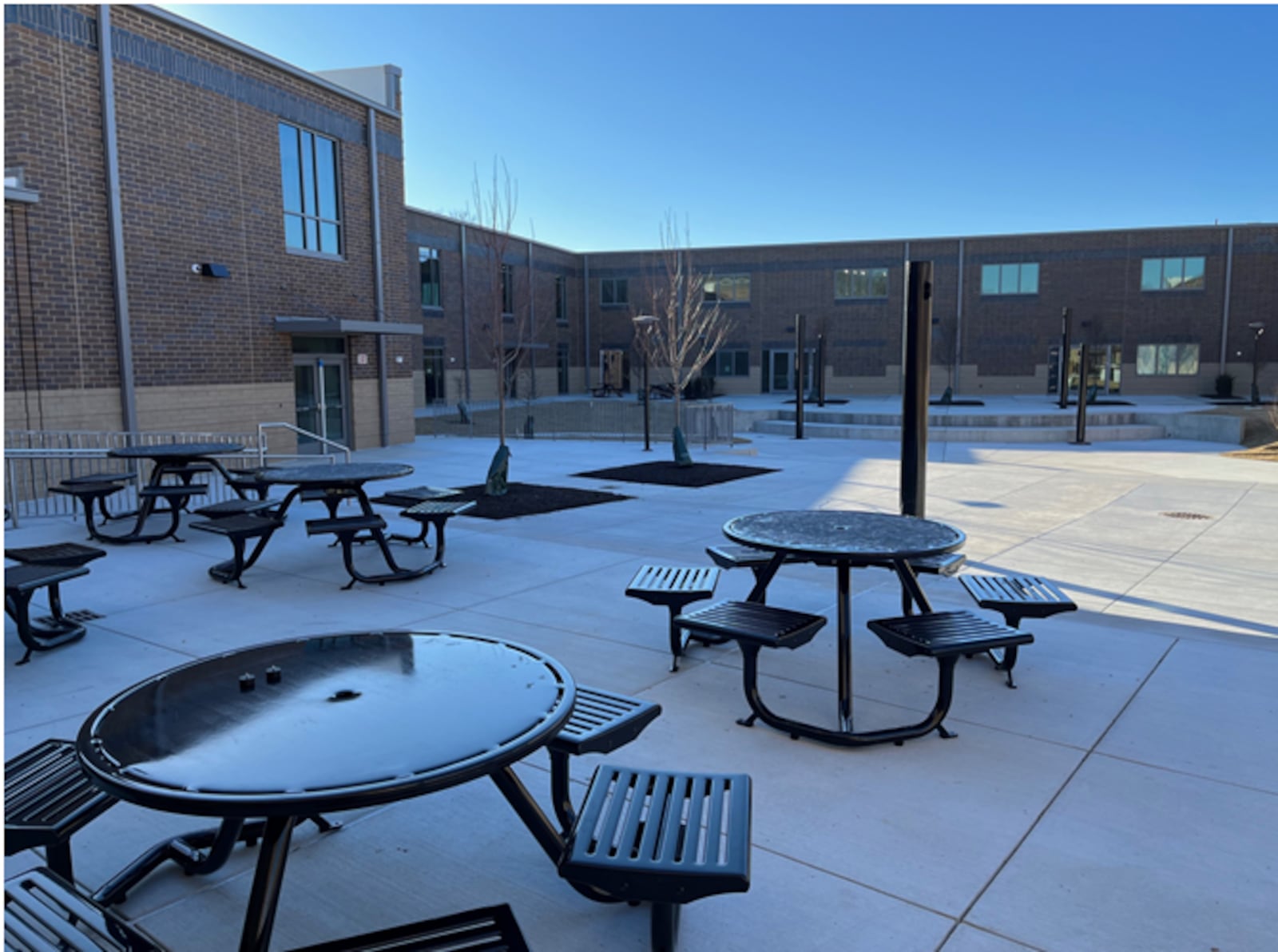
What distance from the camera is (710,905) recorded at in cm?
322

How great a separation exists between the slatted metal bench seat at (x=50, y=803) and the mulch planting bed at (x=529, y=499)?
6.82m

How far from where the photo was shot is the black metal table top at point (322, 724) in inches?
94.0

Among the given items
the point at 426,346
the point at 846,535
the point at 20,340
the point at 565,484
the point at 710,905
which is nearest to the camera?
the point at 710,905

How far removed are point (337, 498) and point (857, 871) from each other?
6.58m

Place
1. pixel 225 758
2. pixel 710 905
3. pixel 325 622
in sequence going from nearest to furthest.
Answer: pixel 225 758, pixel 710 905, pixel 325 622

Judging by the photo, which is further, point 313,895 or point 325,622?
point 325,622

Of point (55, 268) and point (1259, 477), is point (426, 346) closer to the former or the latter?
point (55, 268)

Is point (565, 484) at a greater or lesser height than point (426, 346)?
lesser

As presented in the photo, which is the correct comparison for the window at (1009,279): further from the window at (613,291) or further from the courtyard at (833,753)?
the courtyard at (833,753)

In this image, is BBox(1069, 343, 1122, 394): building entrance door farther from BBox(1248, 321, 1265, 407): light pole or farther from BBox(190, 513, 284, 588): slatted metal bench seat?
BBox(190, 513, 284, 588): slatted metal bench seat

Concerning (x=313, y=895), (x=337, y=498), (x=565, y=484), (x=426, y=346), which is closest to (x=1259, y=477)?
(x=565, y=484)

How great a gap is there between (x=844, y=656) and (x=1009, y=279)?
41.6 metres

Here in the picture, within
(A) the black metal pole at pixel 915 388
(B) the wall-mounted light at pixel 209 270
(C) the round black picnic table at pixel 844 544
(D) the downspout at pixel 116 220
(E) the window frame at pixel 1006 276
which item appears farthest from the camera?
(E) the window frame at pixel 1006 276

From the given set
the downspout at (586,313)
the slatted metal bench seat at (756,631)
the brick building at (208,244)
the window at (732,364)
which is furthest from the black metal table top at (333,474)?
the downspout at (586,313)
